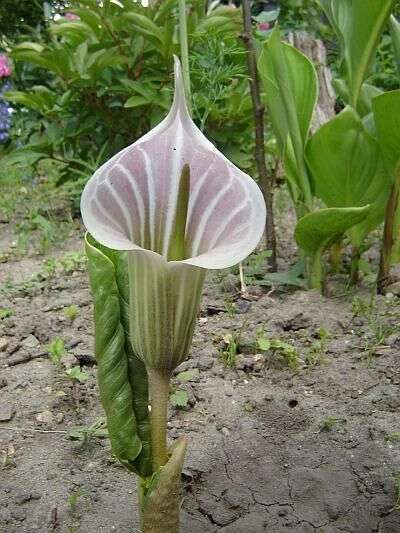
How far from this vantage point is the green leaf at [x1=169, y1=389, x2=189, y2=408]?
128cm

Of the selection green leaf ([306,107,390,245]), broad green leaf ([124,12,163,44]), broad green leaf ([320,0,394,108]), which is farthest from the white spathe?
broad green leaf ([124,12,163,44])

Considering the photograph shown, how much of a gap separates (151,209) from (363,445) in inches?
24.5

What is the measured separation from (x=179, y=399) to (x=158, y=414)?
42 cm

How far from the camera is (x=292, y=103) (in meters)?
1.64

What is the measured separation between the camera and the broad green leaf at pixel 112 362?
2.88ft

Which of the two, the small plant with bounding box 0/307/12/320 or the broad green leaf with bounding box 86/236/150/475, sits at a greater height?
the broad green leaf with bounding box 86/236/150/475

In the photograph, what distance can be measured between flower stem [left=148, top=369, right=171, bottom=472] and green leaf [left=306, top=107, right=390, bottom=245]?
2.97 ft

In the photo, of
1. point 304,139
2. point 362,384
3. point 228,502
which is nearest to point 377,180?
point 304,139

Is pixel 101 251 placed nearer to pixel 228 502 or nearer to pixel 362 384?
pixel 228 502

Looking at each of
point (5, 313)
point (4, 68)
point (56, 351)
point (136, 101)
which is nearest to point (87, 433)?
point (56, 351)

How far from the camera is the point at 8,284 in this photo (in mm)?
2000

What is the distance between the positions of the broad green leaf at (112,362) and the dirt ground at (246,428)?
0.22m

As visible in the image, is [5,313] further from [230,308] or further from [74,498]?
[74,498]

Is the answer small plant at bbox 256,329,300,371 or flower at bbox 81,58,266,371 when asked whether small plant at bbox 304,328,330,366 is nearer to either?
small plant at bbox 256,329,300,371
